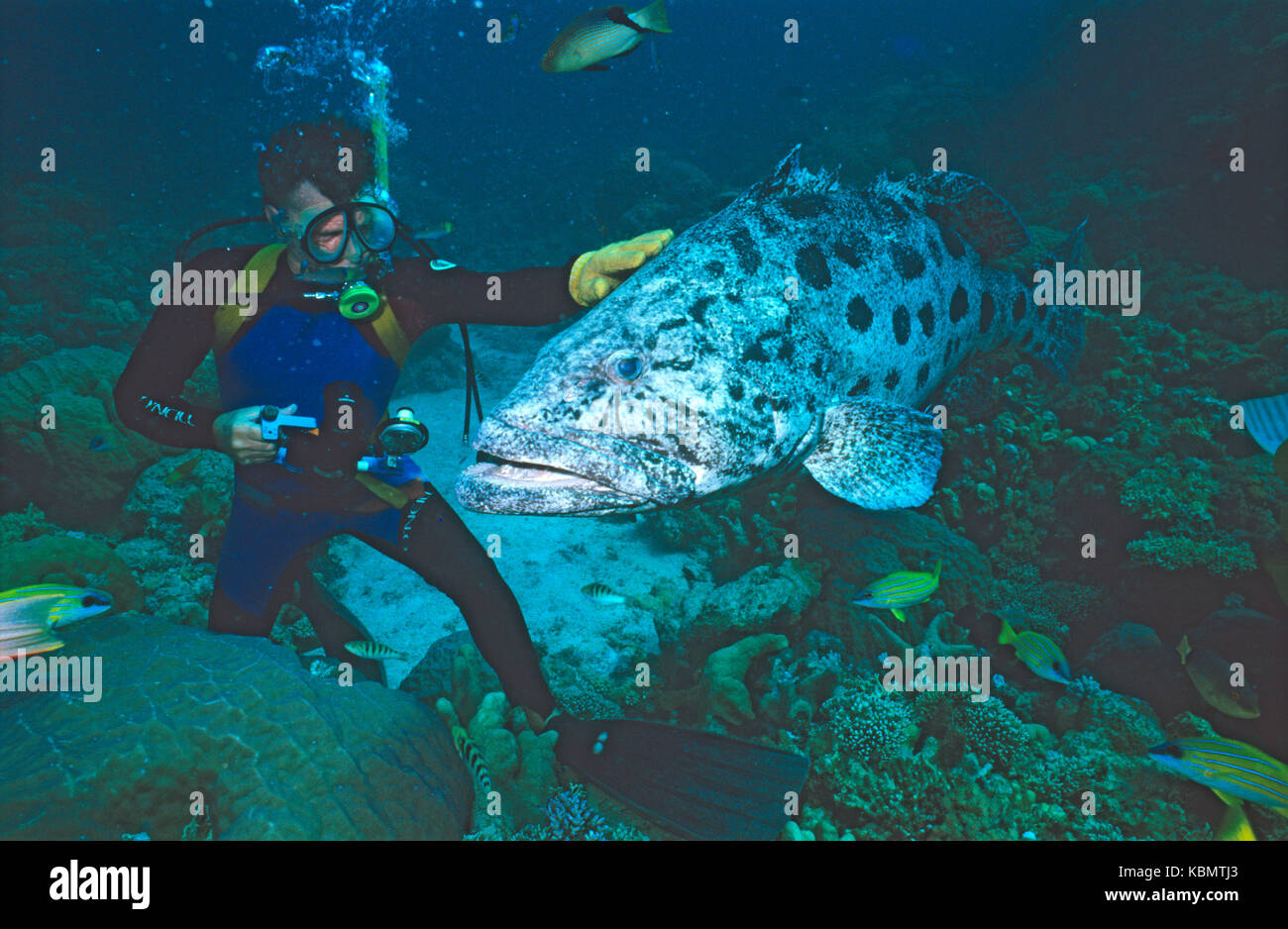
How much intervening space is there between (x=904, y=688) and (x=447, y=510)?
3254 millimetres

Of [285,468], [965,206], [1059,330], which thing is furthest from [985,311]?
[285,468]

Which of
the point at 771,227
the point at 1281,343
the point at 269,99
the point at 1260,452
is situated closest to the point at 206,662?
the point at 269,99

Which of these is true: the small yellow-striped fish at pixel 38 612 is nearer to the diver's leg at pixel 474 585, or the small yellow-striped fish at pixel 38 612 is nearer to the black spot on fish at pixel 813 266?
the diver's leg at pixel 474 585

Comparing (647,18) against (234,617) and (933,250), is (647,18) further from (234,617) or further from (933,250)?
(234,617)

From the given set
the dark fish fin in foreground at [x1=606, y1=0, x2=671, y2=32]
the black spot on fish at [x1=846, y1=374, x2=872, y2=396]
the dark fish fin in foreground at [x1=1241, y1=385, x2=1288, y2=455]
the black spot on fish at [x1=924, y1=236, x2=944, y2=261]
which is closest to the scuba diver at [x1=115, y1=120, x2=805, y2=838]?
the black spot on fish at [x1=846, y1=374, x2=872, y2=396]

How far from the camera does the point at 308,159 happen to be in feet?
10.6

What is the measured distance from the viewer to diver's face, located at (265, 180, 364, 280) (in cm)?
327

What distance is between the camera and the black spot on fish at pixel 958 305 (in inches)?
173

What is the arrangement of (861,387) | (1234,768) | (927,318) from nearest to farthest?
Answer: (1234,768) → (861,387) → (927,318)

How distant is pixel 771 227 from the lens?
3564 mm

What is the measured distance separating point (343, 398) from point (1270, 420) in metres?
6.86

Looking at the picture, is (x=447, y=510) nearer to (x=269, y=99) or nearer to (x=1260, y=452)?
(x=269, y=99)
